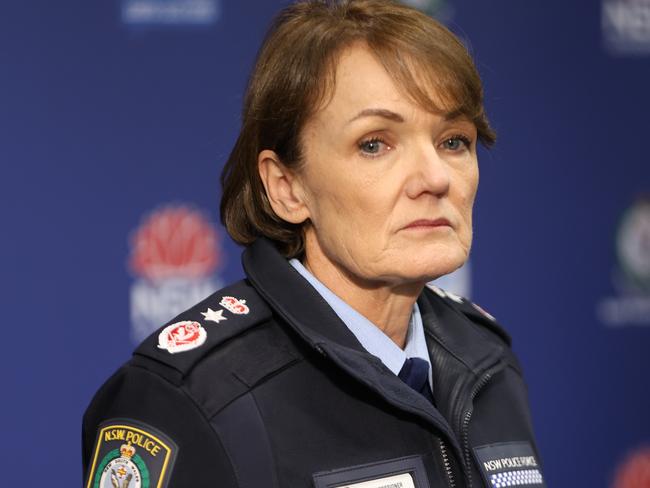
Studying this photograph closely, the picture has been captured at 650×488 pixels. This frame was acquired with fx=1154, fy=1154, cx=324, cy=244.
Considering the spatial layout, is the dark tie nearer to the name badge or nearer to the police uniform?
the police uniform

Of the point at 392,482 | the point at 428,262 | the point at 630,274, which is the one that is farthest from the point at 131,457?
the point at 630,274

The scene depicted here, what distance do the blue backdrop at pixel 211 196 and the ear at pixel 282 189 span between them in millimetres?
844

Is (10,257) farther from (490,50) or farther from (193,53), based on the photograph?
(490,50)

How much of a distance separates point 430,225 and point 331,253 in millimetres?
117

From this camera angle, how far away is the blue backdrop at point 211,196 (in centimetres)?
211

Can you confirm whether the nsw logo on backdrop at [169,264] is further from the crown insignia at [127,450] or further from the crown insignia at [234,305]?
the crown insignia at [127,450]

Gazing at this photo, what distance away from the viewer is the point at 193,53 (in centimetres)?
224

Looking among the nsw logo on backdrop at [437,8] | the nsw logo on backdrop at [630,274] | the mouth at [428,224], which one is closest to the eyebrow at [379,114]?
the mouth at [428,224]

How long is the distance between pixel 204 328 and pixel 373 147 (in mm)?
256

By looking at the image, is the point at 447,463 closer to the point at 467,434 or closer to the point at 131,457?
the point at 467,434

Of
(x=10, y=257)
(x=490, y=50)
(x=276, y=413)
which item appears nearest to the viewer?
(x=276, y=413)

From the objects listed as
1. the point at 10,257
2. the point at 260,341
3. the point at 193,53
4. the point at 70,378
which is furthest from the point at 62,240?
the point at 260,341

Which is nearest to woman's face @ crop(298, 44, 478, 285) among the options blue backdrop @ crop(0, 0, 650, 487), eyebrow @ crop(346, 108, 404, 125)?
eyebrow @ crop(346, 108, 404, 125)

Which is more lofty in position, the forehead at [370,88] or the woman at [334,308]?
the forehead at [370,88]
